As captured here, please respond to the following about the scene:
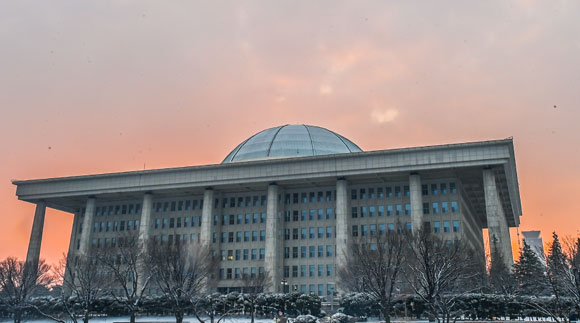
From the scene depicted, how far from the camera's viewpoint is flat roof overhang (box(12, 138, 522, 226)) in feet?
202

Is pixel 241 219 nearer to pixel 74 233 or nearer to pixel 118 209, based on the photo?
pixel 118 209

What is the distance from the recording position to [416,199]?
206ft

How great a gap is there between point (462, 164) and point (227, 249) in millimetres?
34435

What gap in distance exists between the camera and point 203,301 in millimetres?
46938

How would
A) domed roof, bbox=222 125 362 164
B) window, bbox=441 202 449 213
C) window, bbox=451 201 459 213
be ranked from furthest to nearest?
1. domed roof, bbox=222 125 362 164
2. window, bbox=441 202 449 213
3. window, bbox=451 201 459 213

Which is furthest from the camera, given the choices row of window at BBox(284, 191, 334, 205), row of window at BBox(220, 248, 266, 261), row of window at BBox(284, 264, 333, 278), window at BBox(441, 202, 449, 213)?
row of window at BBox(284, 191, 334, 205)

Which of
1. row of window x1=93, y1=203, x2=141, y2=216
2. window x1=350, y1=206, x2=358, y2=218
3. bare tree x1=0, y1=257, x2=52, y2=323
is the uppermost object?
row of window x1=93, y1=203, x2=141, y2=216

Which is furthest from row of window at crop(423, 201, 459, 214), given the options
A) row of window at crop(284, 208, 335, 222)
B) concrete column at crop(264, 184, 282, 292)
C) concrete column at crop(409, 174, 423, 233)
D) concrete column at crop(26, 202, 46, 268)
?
concrete column at crop(26, 202, 46, 268)

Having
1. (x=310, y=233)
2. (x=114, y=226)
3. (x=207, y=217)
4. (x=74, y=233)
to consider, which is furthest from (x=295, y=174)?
(x=74, y=233)

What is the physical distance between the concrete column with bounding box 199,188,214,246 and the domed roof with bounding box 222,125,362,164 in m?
12.8

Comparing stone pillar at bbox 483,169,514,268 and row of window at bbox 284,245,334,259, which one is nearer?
stone pillar at bbox 483,169,514,268

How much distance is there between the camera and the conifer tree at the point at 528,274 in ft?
168

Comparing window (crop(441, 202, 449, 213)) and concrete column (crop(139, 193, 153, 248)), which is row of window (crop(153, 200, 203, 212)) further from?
window (crop(441, 202, 449, 213))

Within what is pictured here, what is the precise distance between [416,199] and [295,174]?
52.6 ft
